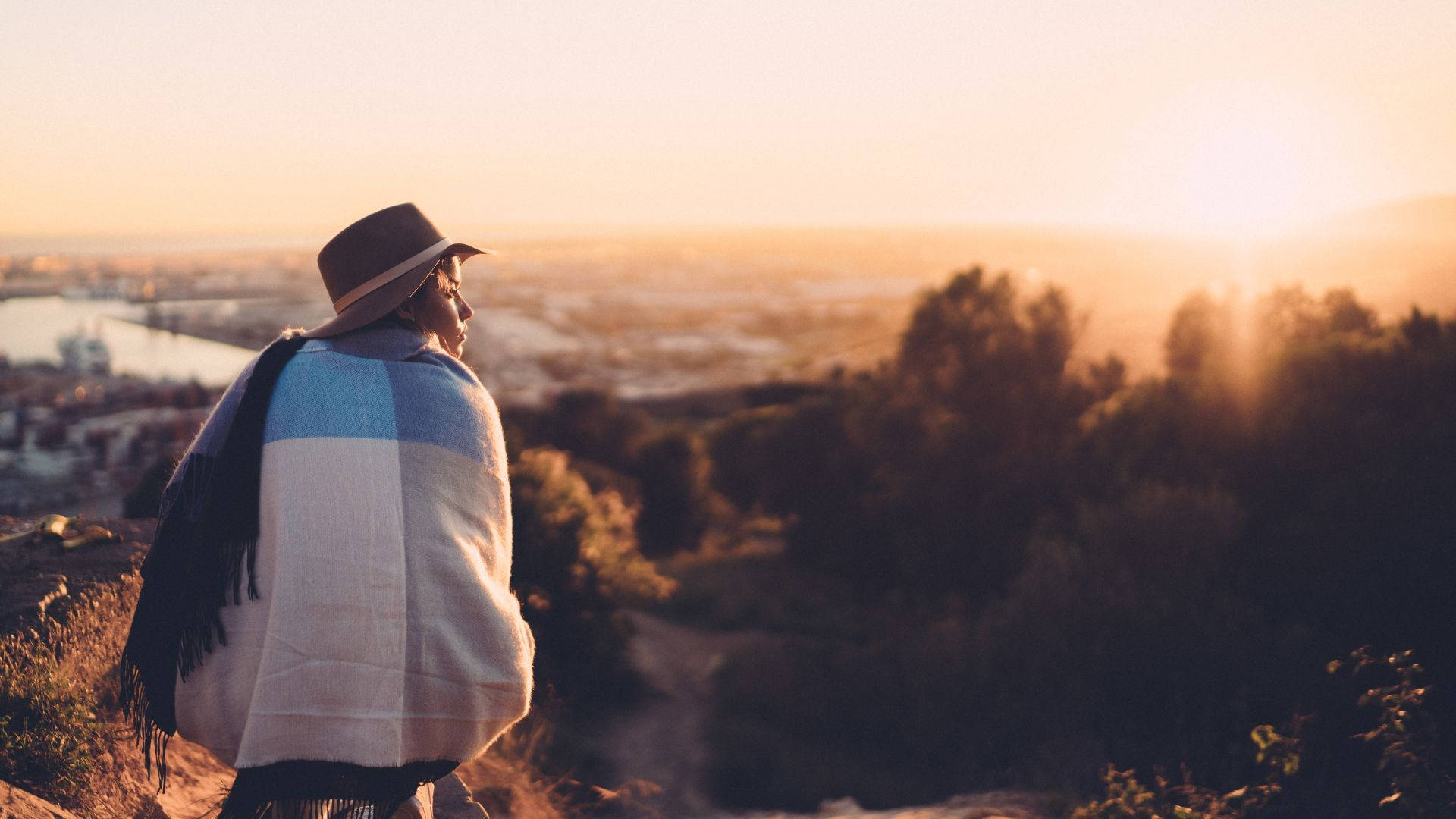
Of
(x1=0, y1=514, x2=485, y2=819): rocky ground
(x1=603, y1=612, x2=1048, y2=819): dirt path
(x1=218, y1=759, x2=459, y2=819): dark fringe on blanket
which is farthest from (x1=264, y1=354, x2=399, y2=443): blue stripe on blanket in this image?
(x1=603, y1=612, x2=1048, y2=819): dirt path

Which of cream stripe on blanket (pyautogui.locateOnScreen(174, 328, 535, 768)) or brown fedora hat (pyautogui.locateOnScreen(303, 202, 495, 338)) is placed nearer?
cream stripe on blanket (pyautogui.locateOnScreen(174, 328, 535, 768))

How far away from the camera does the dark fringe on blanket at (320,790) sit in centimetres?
207

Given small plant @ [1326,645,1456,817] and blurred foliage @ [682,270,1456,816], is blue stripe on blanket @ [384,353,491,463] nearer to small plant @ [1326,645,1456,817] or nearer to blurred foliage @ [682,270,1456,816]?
small plant @ [1326,645,1456,817]

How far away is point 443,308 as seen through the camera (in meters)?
2.40

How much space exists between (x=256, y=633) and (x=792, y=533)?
1923 cm

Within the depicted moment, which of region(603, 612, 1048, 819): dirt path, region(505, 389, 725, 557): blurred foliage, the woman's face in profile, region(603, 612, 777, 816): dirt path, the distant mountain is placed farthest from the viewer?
the distant mountain

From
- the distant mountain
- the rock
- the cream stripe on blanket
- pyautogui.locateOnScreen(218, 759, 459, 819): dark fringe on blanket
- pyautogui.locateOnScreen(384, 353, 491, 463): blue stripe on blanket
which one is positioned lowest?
the rock

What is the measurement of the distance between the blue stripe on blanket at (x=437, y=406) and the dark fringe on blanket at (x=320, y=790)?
0.78 metres

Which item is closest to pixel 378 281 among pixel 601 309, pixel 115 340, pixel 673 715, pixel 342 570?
pixel 342 570

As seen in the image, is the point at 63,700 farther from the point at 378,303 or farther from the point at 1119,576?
the point at 1119,576

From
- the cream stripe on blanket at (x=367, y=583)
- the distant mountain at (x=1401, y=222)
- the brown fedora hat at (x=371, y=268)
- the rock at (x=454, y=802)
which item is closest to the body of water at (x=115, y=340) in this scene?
the rock at (x=454, y=802)

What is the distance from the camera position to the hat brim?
221 cm

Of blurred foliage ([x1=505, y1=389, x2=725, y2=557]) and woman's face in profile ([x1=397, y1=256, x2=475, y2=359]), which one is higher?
woman's face in profile ([x1=397, y1=256, x2=475, y2=359])

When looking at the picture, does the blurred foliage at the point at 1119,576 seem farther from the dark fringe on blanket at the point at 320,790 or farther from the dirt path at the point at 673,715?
the dark fringe on blanket at the point at 320,790
